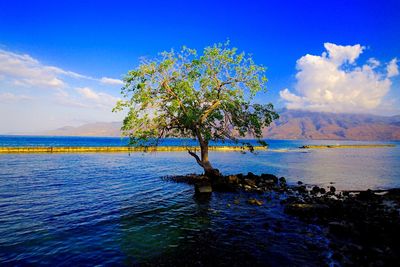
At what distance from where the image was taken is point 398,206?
21.7 metres

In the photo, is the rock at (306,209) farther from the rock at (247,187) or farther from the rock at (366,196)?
the rock at (247,187)

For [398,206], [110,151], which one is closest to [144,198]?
[398,206]

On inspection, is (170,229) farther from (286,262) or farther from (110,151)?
(110,151)

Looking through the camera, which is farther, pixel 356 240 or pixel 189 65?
pixel 189 65

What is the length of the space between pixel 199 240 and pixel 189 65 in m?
20.7

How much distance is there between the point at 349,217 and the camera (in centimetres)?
1850

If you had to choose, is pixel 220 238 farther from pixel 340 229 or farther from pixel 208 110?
pixel 208 110

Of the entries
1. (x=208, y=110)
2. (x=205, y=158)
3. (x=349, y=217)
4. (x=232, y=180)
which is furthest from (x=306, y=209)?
(x=205, y=158)

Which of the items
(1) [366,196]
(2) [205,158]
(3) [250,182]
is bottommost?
(1) [366,196]

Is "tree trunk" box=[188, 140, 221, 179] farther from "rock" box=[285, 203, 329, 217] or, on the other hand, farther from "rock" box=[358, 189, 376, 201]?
"rock" box=[358, 189, 376, 201]

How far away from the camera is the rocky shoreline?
12.8 m

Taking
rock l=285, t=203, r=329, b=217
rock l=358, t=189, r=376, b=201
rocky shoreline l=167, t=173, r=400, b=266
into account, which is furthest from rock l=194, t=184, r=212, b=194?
rock l=358, t=189, r=376, b=201

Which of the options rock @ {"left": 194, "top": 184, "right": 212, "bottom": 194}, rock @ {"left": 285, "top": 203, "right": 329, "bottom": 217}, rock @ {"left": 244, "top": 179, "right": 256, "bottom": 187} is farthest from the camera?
rock @ {"left": 244, "top": 179, "right": 256, "bottom": 187}

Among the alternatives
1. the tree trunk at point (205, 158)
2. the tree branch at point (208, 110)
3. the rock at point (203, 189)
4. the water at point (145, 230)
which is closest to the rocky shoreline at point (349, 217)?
the rock at point (203, 189)
